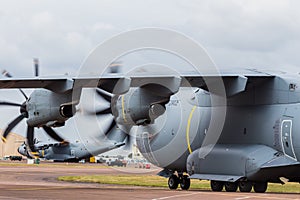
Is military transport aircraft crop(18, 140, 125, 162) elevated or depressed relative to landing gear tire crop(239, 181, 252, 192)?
depressed

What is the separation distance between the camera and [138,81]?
21.3 meters

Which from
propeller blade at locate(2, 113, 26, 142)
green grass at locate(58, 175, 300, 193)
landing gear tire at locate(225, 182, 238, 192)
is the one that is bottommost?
green grass at locate(58, 175, 300, 193)

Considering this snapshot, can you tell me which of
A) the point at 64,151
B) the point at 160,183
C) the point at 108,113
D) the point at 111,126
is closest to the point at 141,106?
the point at 111,126

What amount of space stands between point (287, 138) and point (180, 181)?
7.40 metres

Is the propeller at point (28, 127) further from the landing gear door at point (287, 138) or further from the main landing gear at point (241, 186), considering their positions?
the landing gear door at point (287, 138)

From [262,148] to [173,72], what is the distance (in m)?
4.41

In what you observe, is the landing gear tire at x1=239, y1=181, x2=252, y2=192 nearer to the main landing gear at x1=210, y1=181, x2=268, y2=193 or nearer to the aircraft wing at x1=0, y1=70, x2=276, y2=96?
the main landing gear at x1=210, y1=181, x2=268, y2=193

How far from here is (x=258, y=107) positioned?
74.5 ft

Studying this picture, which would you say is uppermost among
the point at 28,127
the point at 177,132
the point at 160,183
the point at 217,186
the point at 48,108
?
the point at 48,108

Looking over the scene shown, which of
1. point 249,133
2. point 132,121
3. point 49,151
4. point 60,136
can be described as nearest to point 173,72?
point 132,121

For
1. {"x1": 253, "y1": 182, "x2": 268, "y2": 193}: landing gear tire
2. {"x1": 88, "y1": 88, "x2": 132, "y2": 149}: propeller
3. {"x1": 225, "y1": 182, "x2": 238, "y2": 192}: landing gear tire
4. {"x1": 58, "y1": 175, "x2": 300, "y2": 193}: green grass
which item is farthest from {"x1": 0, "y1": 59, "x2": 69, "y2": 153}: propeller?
{"x1": 58, "y1": 175, "x2": 300, "y2": 193}: green grass

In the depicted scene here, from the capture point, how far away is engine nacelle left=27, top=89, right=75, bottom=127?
22203mm

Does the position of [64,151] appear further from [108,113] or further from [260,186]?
[260,186]

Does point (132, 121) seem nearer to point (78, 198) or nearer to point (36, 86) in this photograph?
point (36, 86)
